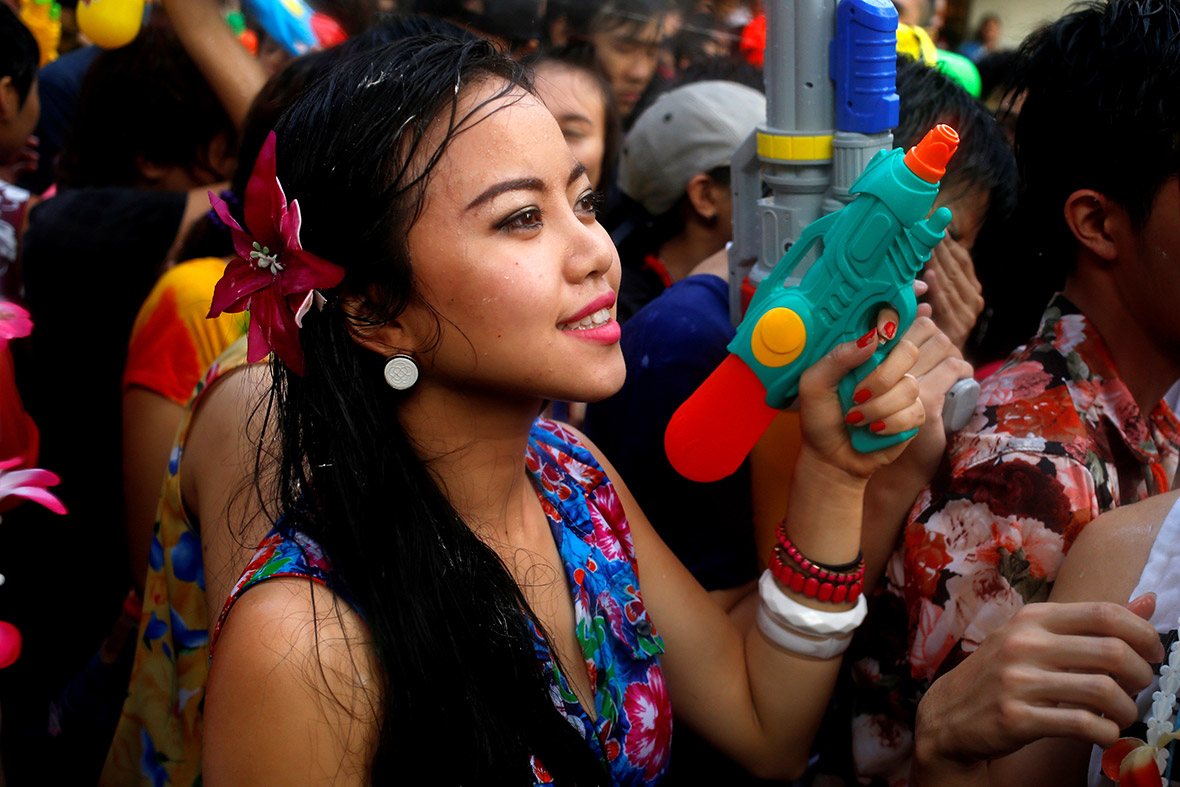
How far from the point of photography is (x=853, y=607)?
150 cm

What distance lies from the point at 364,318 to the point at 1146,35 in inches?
53.8

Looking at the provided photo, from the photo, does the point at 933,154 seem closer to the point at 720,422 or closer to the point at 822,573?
the point at 720,422

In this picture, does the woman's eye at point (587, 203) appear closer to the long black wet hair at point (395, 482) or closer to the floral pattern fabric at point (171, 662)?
the long black wet hair at point (395, 482)

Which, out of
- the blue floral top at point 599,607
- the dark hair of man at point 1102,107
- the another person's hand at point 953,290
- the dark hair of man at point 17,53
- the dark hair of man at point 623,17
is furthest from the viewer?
the dark hair of man at point 623,17

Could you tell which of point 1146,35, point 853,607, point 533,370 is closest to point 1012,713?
point 853,607

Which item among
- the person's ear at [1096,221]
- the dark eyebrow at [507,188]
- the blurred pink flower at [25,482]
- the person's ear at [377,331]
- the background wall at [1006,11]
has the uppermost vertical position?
the dark eyebrow at [507,188]

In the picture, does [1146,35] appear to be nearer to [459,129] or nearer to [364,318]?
[459,129]

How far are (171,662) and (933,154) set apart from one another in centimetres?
154

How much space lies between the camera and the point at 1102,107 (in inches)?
62.0

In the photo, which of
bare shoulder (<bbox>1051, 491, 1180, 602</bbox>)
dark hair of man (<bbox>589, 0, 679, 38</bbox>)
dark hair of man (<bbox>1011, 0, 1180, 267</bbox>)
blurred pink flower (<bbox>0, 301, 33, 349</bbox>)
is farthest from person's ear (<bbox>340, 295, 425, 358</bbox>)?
dark hair of man (<bbox>589, 0, 679, 38</bbox>)

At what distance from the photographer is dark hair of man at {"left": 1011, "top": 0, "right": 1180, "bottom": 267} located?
59.5 inches

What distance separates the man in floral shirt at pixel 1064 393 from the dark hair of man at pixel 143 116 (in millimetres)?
2361

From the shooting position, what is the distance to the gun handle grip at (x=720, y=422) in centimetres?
142

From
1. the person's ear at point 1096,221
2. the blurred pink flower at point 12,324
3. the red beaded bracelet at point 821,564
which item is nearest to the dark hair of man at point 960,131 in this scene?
the person's ear at point 1096,221
